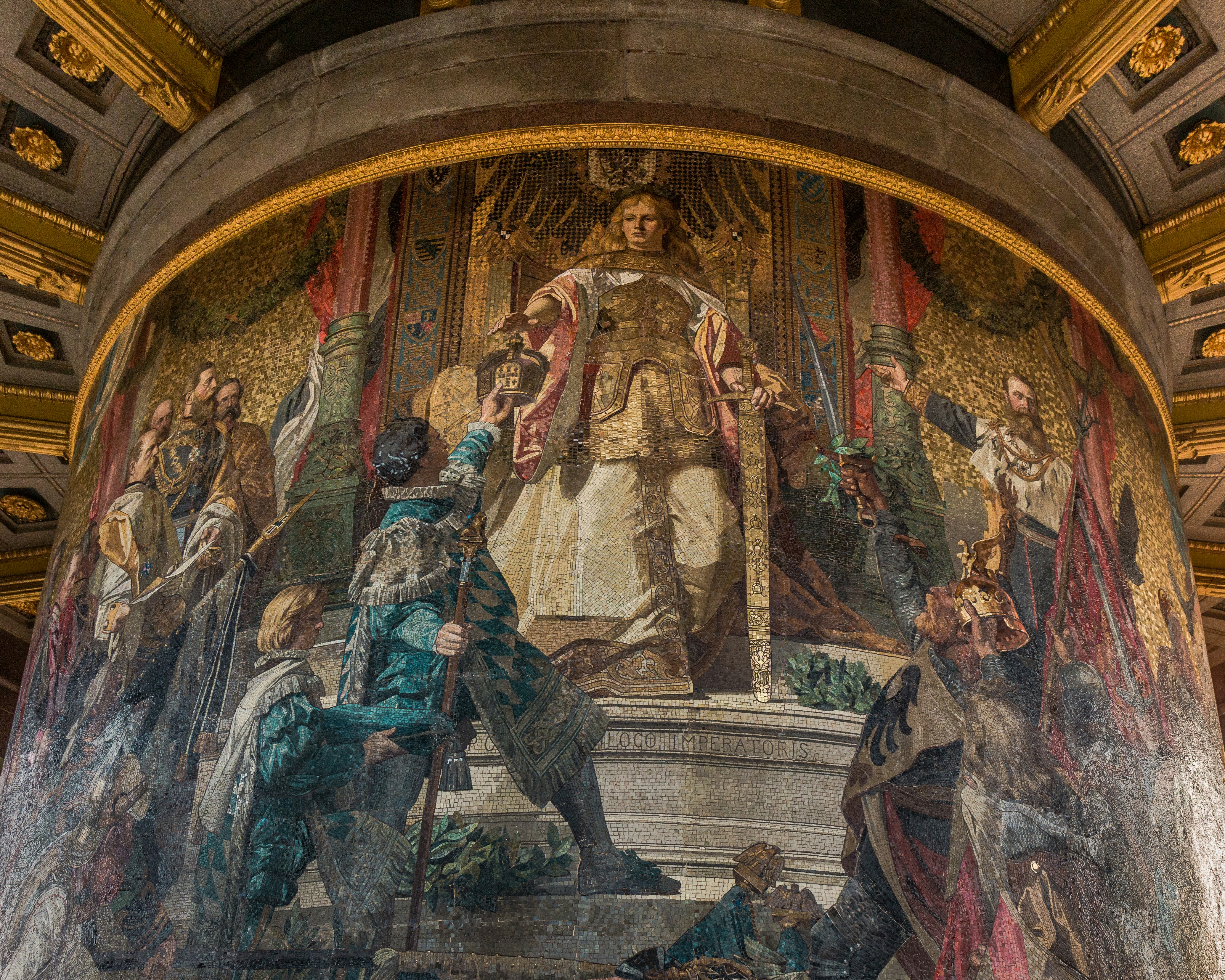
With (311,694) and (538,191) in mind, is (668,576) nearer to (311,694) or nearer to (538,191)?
(311,694)

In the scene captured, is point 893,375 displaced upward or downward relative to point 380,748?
upward

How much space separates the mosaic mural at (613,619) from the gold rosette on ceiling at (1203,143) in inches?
88.1

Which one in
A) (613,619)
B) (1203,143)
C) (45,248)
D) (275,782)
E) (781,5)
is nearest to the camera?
(275,782)

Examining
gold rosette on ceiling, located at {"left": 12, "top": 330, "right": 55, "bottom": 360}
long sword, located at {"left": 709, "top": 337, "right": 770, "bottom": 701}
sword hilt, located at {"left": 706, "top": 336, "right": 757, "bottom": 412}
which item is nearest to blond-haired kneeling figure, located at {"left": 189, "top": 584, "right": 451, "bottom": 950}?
long sword, located at {"left": 709, "top": 337, "right": 770, "bottom": 701}

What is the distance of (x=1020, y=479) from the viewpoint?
8414mm

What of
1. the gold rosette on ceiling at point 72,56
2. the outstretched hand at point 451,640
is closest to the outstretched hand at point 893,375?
the outstretched hand at point 451,640

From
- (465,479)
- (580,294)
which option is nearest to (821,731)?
(465,479)

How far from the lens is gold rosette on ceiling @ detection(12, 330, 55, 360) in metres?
12.1

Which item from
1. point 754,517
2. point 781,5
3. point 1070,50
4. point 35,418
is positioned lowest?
point 754,517

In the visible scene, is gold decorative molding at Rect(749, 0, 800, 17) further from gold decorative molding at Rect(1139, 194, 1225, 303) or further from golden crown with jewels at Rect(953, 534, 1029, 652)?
golden crown with jewels at Rect(953, 534, 1029, 652)

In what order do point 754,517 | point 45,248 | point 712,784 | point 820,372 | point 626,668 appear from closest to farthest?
point 712,784 < point 626,668 < point 754,517 < point 820,372 < point 45,248

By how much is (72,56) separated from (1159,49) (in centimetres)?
807

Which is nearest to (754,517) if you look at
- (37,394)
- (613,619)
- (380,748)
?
(613,619)

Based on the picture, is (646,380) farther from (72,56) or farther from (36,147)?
(36,147)
